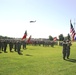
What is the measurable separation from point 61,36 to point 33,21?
3162 inches

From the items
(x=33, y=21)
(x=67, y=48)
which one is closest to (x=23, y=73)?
(x=67, y=48)

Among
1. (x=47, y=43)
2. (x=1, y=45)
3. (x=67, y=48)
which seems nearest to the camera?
(x=67, y=48)

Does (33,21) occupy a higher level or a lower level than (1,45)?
higher

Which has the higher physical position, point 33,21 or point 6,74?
point 33,21

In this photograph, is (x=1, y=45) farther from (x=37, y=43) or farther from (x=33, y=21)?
(x=37, y=43)

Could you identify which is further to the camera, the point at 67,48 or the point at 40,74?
the point at 67,48

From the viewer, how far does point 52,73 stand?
14.2 metres

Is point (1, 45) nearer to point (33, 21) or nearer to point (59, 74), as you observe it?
point (33, 21)

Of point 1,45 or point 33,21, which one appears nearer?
point 1,45

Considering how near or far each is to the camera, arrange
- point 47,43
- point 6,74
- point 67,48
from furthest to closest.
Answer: point 47,43, point 67,48, point 6,74

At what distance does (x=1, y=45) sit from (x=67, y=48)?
16.6 m

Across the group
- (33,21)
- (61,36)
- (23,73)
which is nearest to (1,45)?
(33,21)

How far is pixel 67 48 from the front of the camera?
2409cm

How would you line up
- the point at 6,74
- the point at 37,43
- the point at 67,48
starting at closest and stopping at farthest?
1. the point at 6,74
2. the point at 67,48
3. the point at 37,43
